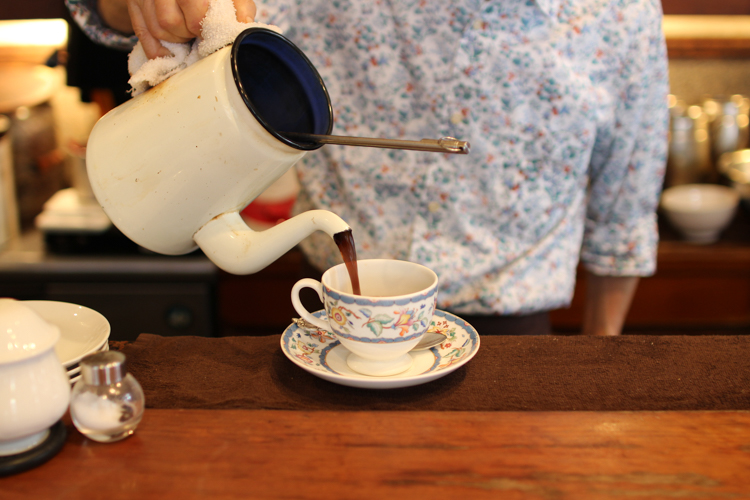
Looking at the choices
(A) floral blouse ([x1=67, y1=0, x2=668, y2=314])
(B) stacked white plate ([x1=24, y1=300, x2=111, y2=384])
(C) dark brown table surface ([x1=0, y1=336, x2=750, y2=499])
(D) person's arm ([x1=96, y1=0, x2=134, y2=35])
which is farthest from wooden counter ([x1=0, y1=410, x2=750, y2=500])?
(D) person's arm ([x1=96, y1=0, x2=134, y2=35])

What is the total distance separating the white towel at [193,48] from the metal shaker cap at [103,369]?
338mm

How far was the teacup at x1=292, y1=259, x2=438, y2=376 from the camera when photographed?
0.70 meters

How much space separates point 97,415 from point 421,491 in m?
0.31

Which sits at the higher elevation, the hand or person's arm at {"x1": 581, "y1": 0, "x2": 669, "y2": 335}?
the hand

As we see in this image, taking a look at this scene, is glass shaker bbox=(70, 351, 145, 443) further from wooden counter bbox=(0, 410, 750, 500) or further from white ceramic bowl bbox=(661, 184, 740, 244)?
white ceramic bowl bbox=(661, 184, 740, 244)

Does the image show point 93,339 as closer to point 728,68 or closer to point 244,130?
point 244,130

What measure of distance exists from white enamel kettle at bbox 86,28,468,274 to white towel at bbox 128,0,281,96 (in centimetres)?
2

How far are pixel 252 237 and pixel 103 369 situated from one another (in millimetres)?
227

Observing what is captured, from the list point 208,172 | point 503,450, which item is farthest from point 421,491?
point 208,172

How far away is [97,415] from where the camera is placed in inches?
23.4

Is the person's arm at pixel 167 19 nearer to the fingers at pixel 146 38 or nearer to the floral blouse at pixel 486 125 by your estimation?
the fingers at pixel 146 38

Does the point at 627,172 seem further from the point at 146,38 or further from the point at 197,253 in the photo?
the point at 197,253

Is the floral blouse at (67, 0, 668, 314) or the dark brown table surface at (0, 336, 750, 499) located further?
the floral blouse at (67, 0, 668, 314)

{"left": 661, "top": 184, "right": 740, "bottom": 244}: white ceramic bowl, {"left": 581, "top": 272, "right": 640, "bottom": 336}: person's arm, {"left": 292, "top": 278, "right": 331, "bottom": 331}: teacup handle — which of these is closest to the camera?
{"left": 292, "top": 278, "right": 331, "bottom": 331}: teacup handle
